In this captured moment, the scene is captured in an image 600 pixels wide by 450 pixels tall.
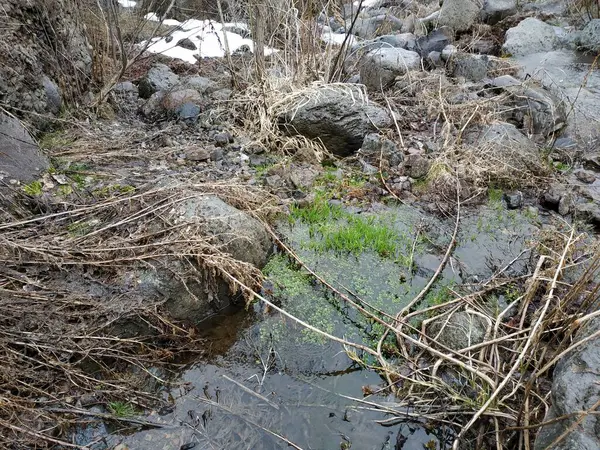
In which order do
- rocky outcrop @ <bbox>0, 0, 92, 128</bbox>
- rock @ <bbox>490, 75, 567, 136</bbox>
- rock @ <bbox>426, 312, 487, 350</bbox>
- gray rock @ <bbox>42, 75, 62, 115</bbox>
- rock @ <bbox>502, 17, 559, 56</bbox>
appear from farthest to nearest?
rock @ <bbox>502, 17, 559, 56</bbox>, rock @ <bbox>490, 75, 567, 136</bbox>, gray rock @ <bbox>42, 75, 62, 115</bbox>, rocky outcrop @ <bbox>0, 0, 92, 128</bbox>, rock @ <bbox>426, 312, 487, 350</bbox>

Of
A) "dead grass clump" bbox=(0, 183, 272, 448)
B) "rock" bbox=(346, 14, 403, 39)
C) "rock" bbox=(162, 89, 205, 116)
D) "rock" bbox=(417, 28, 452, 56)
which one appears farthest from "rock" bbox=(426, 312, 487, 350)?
"rock" bbox=(346, 14, 403, 39)

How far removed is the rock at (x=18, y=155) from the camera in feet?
12.8

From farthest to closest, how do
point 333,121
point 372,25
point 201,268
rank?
point 372,25 < point 333,121 < point 201,268

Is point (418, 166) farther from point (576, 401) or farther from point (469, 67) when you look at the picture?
point (469, 67)

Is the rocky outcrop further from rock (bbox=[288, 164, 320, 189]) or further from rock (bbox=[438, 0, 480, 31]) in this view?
rock (bbox=[438, 0, 480, 31])

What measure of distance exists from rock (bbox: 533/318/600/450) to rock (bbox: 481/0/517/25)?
11.7 m

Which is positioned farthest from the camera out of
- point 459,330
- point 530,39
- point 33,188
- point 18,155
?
point 530,39

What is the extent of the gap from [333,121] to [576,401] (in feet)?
14.1

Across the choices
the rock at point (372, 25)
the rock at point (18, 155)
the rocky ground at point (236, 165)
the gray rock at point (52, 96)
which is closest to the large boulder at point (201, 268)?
the rocky ground at point (236, 165)

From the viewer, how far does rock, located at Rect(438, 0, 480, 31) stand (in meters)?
11.4

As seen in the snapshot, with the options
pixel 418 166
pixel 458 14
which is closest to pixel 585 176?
pixel 418 166

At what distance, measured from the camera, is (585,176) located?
17.4ft

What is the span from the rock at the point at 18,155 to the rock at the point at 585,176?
553cm

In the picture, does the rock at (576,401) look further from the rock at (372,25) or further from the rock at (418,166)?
the rock at (372,25)
